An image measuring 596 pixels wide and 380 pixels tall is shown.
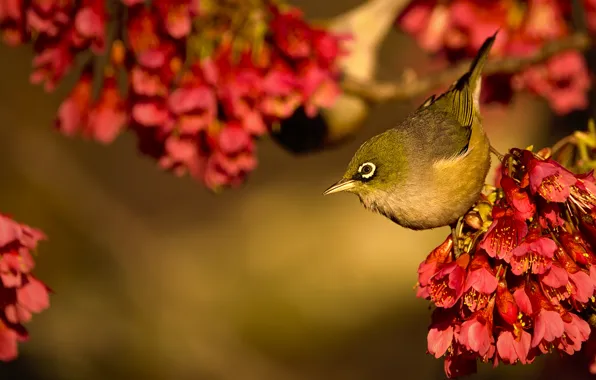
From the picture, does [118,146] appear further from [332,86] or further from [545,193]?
[545,193]

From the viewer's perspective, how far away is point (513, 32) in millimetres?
2770

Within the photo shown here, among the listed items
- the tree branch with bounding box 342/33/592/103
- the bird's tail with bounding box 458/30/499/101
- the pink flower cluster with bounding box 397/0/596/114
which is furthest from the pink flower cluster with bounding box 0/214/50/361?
the pink flower cluster with bounding box 397/0/596/114

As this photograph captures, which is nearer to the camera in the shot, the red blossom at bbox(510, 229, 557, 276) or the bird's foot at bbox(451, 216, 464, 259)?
the red blossom at bbox(510, 229, 557, 276)

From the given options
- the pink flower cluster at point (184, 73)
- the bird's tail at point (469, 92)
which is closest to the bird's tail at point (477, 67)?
the bird's tail at point (469, 92)

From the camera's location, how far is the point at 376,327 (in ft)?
18.8

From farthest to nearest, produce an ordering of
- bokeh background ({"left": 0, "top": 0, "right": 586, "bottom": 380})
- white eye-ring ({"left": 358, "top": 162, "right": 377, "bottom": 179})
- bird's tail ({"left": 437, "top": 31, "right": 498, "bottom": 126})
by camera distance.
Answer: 1. bokeh background ({"left": 0, "top": 0, "right": 586, "bottom": 380})
2. bird's tail ({"left": 437, "top": 31, "right": 498, "bottom": 126})
3. white eye-ring ({"left": 358, "top": 162, "right": 377, "bottom": 179})

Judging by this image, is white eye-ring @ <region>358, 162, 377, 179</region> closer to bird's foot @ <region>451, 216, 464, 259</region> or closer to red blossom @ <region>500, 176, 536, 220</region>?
bird's foot @ <region>451, 216, 464, 259</region>

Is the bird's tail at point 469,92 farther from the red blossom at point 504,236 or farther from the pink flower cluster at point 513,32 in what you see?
the red blossom at point 504,236

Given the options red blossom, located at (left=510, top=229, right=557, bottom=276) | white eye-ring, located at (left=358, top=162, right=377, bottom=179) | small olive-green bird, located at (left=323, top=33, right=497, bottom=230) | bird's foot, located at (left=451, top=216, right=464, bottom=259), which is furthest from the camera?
white eye-ring, located at (left=358, top=162, right=377, bottom=179)

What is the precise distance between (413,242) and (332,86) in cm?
417

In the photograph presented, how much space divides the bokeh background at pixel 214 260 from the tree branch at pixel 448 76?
227 cm

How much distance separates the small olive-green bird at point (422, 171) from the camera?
2094 mm

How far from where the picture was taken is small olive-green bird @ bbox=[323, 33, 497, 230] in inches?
82.4

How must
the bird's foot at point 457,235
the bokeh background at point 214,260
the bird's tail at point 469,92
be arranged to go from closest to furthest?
the bird's foot at point 457,235, the bird's tail at point 469,92, the bokeh background at point 214,260
